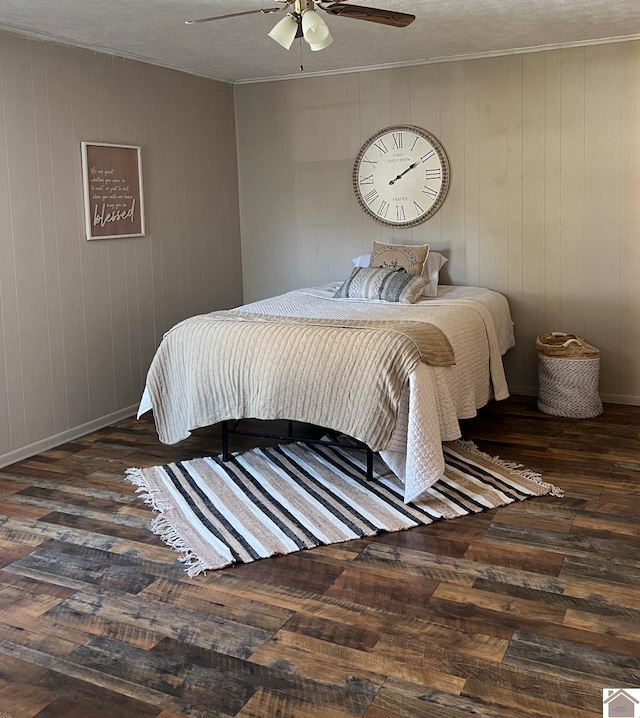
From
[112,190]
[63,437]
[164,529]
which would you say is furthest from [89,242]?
[164,529]

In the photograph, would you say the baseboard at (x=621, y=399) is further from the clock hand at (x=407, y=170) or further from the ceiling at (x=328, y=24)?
the ceiling at (x=328, y=24)

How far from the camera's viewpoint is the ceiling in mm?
3734

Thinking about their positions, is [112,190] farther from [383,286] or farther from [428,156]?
[428,156]

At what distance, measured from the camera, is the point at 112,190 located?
4.68 metres

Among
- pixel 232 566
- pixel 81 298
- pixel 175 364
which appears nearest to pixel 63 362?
pixel 81 298

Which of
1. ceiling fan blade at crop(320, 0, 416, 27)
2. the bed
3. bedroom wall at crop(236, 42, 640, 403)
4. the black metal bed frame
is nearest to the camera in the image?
ceiling fan blade at crop(320, 0, 416, 27)

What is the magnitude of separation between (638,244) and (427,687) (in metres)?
3.51

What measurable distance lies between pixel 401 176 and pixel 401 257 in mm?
658

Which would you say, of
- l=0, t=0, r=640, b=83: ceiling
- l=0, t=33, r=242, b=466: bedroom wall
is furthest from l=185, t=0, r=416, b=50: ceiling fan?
l=0, t=33, r=242, b=466: bedroom wall

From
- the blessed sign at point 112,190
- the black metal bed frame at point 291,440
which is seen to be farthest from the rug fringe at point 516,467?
the blessed sign at point 112,190

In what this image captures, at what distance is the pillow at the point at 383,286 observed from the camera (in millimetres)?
4625

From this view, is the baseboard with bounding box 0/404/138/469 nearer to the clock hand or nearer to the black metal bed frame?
the black metal bed frame

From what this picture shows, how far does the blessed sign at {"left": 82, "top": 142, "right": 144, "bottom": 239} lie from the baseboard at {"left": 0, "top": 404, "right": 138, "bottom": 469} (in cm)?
109

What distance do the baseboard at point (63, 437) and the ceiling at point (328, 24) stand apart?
2.14m
